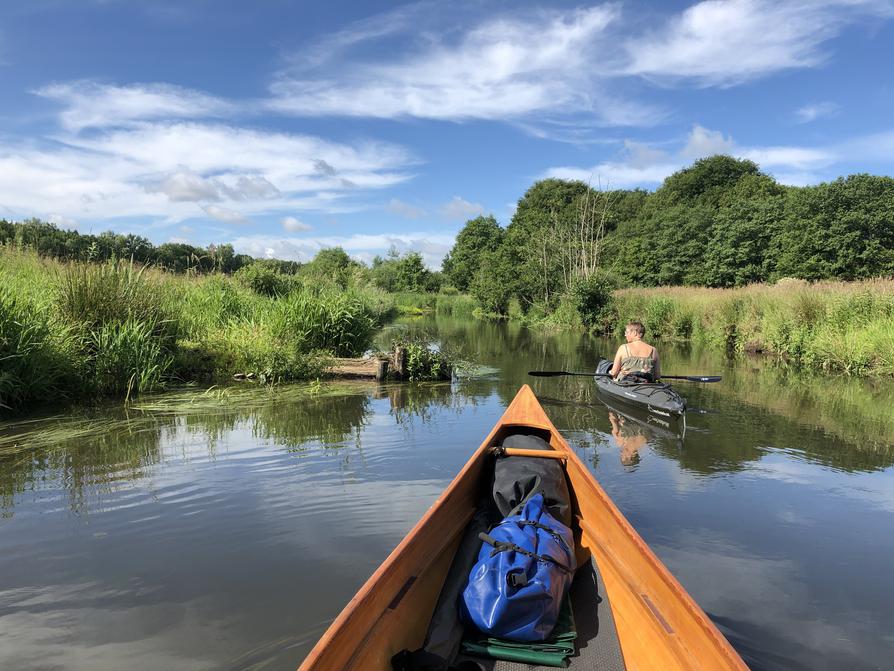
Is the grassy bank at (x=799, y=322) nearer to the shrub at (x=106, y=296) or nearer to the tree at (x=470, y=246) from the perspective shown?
the shrub at (x=106, y=296)

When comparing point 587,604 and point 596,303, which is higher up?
point 596,303

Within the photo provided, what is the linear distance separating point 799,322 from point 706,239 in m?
28.6

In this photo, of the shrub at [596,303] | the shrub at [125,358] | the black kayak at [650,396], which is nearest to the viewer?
the black kayak at [650,396]

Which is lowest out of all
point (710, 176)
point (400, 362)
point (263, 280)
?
point (400, 362)

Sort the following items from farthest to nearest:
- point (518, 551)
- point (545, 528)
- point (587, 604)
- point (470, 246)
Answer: point (470, 246) → point (545, 528) → point (587, 604) → point (518, 551)

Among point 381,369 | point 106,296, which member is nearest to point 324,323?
point 381,369

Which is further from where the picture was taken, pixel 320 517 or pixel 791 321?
pixel 791 321

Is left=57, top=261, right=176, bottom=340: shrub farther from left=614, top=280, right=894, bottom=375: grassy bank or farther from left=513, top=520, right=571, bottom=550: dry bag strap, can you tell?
left=614, top=280, right=894, bottom=375: grassy bank

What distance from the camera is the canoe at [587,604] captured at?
6.61ft

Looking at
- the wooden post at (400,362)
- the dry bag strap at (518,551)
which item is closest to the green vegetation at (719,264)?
the wooden post at (400,362)

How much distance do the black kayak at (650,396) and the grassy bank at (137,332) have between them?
18.7ft

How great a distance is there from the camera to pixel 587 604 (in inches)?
119

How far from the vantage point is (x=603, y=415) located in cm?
890

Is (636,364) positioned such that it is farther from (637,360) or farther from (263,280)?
(263,280)
